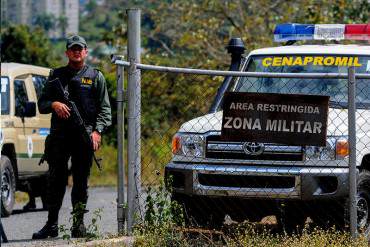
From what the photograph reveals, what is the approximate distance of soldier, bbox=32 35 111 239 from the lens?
32.5 feet

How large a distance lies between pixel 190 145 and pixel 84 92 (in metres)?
1.23

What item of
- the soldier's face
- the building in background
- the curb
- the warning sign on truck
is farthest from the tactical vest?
the building in background

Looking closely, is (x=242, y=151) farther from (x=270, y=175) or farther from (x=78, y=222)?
(x=78, y=222)

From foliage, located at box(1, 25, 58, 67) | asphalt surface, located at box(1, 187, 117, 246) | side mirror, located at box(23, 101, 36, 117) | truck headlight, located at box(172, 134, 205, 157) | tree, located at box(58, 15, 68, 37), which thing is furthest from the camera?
tree, located at box(58, 15, 68, 37)

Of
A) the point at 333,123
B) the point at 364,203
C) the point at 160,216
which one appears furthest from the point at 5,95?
the point at 364,203

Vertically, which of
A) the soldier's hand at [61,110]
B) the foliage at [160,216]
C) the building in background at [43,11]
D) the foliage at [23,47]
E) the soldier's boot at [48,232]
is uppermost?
the building in background at [43,11]

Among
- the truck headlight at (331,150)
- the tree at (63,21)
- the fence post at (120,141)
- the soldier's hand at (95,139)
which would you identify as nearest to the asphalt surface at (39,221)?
the fence post at (120,141)

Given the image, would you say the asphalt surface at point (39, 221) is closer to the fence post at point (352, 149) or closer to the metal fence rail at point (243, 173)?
the metal fence rail at point (243, 173)

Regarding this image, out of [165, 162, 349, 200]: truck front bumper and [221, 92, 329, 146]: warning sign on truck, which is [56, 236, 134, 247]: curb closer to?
[165, 162, 349, 200]: truck front bumper

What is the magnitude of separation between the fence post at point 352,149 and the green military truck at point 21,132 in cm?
607

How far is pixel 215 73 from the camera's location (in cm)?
847

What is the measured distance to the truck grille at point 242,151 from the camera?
350 inches

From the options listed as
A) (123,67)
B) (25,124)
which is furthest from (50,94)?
(25,124)

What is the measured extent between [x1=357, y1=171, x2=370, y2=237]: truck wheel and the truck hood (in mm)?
384
